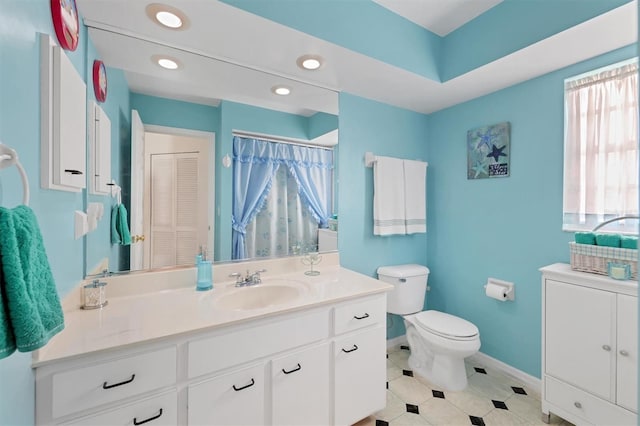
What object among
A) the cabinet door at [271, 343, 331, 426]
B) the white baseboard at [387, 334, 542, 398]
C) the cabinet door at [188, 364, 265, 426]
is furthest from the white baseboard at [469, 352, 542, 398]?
the cabinet door at [188, 364, 265, 426]

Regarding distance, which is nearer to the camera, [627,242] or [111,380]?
[111,380]

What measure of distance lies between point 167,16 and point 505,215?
2.46m

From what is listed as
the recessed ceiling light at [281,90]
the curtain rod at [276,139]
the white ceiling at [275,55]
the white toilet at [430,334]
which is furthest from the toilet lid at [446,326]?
the recessed ceiling light at [281,90]

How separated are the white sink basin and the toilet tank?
935 millimetres

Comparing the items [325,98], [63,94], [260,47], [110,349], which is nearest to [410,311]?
[325,98]

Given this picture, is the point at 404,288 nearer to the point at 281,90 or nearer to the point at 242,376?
the point at 242,376

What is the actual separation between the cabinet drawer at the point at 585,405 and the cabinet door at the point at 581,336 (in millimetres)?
37

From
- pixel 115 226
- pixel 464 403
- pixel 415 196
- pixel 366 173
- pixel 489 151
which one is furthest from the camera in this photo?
pixel 415 196

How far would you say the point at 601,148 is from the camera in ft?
5.44

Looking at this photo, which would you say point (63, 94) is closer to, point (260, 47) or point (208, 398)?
point (260, 47)

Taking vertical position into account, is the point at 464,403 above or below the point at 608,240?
below

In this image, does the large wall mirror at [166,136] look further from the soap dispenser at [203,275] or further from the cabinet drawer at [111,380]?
the cabinet drawer at [111,380]

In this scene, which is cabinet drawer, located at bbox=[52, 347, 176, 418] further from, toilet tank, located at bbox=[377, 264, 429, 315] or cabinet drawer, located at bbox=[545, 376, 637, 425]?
cabinet drawer, located at bbox=[545, 376, 637, 425]

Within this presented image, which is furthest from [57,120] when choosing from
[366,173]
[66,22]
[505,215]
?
[505,215]
